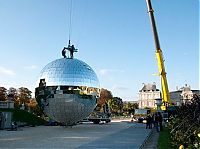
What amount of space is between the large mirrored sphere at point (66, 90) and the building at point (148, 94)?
11334cm

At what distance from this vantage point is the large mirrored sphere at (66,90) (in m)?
29.9

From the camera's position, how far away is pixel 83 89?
102 ft

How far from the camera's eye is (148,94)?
146625mm

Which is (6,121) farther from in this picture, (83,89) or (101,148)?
(101,148)

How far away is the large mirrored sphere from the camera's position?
29906 millimetres

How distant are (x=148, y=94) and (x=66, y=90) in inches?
4700

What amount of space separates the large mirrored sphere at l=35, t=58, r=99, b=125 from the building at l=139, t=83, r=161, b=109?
11334 centimetres

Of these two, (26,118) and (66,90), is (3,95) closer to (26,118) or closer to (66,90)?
(26,118)

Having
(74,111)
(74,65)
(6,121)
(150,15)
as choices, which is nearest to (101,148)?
(74,111)

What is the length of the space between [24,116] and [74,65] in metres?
14.3

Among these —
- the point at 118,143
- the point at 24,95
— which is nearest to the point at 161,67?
the point at 118,143

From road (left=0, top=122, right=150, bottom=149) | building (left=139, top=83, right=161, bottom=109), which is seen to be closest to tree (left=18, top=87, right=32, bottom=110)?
road (left=0, top=122, right=150, bottom=149)

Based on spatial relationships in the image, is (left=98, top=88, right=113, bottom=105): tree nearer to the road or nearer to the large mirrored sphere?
the large mirrored sphere

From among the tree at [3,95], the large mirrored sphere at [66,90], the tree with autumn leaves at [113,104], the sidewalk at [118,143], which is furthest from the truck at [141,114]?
the tree with autumn leaves at [113,104]
